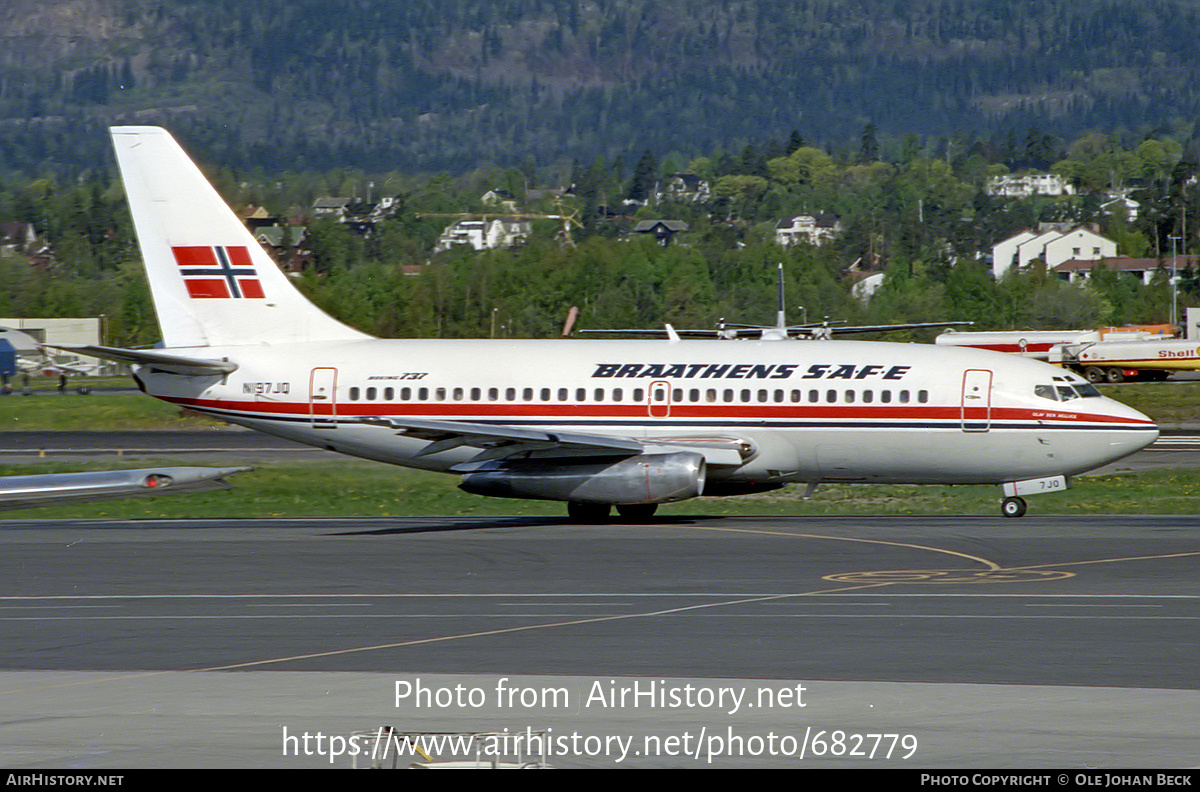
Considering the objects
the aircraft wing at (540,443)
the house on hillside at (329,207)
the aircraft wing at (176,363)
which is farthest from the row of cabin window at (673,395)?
the house on hillside at (329,207)

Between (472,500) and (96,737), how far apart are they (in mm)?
25671

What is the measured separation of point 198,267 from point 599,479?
1171 cm

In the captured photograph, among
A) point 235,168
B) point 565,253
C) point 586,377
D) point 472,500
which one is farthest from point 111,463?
point 565,253

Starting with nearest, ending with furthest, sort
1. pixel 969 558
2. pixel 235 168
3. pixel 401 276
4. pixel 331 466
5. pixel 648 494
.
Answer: pixel 969 558
pixel 648 494
pixel 331 466
pixel 235 168
pixel 401 276

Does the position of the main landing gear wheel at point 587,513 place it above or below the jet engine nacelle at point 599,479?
below

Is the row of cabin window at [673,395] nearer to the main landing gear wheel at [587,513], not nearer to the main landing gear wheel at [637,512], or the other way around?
the main landing gear wheel at [587,513]

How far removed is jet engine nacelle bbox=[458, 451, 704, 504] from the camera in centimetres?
3020

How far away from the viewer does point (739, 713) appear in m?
13.1

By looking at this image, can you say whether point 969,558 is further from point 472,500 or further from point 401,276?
point 401,276

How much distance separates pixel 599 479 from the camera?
30.7 metres

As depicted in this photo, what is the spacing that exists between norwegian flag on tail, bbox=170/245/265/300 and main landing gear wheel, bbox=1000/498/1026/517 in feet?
57.8

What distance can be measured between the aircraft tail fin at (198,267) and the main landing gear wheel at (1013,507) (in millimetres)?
15348

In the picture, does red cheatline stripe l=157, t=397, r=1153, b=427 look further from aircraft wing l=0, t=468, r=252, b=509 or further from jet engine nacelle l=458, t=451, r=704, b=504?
aircraft wing l=0, t=468, r=252, b=509

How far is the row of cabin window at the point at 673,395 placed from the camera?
31.6 m
